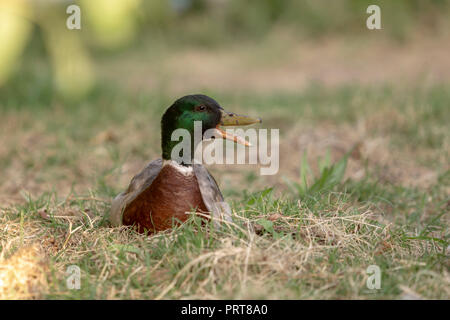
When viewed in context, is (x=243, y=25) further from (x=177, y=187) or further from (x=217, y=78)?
(x=177, y=187)

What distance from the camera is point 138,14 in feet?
14.8

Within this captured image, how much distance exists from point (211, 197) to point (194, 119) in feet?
1.19

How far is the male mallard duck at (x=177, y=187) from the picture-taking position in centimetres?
232

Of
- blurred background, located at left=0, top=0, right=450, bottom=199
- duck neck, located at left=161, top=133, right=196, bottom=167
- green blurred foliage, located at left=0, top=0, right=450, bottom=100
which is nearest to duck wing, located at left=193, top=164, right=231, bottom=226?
duck neck, located at left=161, top=133, right=196, bottom=167

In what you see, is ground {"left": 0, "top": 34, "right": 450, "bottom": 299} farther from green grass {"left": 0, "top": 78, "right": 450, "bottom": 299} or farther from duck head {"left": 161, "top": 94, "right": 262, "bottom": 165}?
duck head {"left": 161, "top": 94, "right": 262, "bottom": 165}

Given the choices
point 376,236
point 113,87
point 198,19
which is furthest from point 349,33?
point 376,236

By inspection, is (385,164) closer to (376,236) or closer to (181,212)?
(376,236)

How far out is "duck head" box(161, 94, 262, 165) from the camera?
2.44 m

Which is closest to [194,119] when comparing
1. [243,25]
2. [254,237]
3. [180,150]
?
[180,150]

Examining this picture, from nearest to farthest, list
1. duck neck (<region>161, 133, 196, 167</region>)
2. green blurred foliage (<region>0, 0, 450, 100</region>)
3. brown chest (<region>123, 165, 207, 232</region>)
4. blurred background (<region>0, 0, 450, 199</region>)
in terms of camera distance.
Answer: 1. brown chest (<region>123, 165, 207, 232</region>)
2. duck neck (<region>161, 133, 196, 167</region>)
3. blurred background (<region>0, 0, 450, 199</region>)
4. green blurred foliage (<region>0, 0, 450, 100</region>)

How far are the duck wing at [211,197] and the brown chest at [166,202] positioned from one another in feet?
0.14

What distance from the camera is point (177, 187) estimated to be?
92.0 inches

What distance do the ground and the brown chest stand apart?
0.06 m

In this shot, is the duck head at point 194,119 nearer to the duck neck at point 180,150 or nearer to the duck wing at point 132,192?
the duck neck at point 180,150
